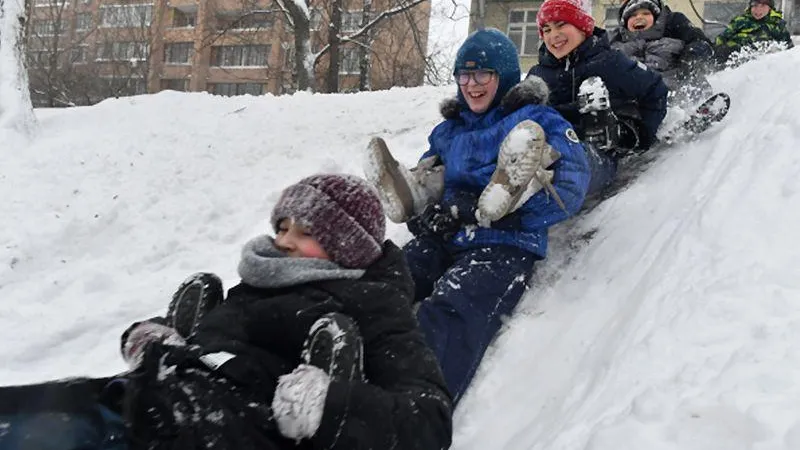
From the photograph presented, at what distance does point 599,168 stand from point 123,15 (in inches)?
1434

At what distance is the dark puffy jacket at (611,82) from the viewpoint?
4164 millimetres

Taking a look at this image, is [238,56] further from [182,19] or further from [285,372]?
[285,372]

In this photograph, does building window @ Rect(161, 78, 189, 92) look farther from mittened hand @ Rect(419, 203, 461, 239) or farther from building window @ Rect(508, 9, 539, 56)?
mittened hand @ Rect(419, 203, 461, 239)

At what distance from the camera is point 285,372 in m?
2.04

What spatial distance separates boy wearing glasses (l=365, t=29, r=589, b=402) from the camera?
10.2 feet

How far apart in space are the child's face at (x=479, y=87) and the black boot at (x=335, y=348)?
2.08 m

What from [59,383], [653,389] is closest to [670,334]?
[653,389]

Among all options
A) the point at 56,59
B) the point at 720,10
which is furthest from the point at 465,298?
the point at 56,59

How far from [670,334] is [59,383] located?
194 cm

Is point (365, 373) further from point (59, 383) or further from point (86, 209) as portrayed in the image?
point (86, 209)

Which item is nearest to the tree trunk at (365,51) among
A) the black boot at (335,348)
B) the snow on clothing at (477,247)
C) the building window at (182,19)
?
the snow on clothing at (477,247)

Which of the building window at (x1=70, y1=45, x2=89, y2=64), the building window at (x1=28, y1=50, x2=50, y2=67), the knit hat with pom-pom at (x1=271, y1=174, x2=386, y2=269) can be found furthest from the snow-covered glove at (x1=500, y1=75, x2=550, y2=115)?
the building window at (x1=70, y1=45, x2=89, y2=64)

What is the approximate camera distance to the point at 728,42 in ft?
24.1

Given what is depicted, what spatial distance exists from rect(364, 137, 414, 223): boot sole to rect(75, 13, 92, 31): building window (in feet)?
127
